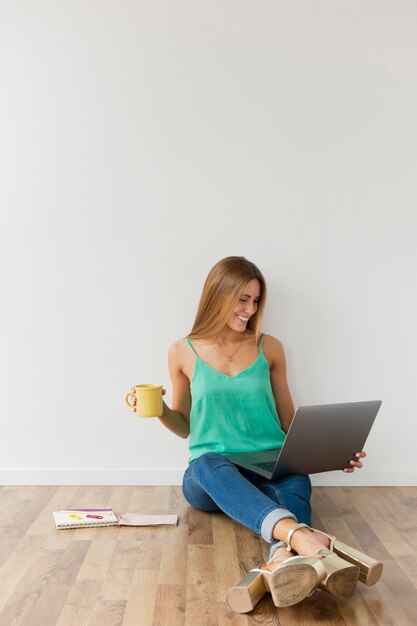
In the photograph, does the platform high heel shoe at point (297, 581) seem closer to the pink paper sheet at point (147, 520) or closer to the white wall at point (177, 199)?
the pink paper sheet at point (147, 520)

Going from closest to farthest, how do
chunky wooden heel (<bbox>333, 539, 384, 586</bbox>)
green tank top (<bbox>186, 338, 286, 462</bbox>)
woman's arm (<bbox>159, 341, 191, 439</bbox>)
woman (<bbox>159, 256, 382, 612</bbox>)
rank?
chunky wooden heel (<bbox>333, 539, 384, 586</bbox>) → woman (<bbox>159, 256, 382, 612</bbox>) → green tank top (<bbox>186, 338, 286, 462</bbox>) → woman's arm (<bbox>159, 341, 191, 439</bbox>)

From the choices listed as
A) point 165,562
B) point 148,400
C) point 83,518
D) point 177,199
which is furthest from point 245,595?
point 177,199

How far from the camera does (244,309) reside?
2971 mm

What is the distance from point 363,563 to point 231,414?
0.97m

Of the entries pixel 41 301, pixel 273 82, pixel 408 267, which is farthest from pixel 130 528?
pixel 273 82

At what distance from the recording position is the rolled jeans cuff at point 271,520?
221 cm

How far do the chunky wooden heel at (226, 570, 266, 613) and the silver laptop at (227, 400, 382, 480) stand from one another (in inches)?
19.1

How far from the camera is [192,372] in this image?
3.01m

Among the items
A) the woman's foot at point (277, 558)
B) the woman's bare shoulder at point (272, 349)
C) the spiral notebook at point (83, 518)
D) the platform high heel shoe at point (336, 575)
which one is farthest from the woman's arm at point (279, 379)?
the platform high heel shoe at point (336, 575)

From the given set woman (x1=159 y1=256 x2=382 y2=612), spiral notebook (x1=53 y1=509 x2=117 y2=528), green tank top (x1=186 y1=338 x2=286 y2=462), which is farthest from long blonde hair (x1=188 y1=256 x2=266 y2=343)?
spiral notebook (x1=53 y1=509 x2=117 y2=528)

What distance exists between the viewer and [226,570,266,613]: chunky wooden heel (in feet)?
6.49

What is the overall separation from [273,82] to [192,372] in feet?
4.26

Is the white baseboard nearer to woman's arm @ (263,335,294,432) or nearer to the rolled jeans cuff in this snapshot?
woman's arm @ (263,335,294,432)

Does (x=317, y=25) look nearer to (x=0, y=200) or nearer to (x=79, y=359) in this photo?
(x=0, y=200)
